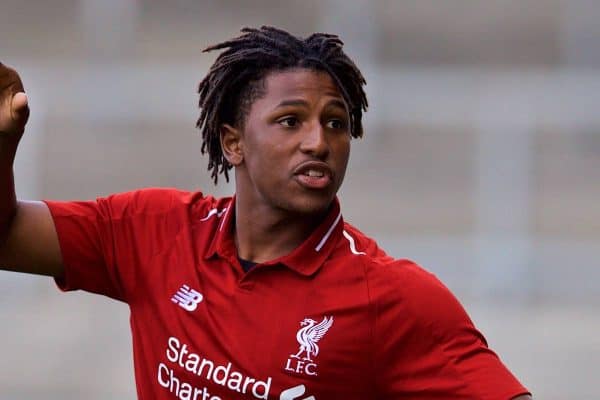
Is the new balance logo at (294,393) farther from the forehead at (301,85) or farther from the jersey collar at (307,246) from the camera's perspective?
the forehead at (301,85)

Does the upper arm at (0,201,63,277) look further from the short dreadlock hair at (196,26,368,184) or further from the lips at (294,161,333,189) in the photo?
the lips at (294,161,333,189)

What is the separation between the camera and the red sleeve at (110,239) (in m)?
2.42

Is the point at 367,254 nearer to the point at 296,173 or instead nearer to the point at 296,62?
the point at 296,173

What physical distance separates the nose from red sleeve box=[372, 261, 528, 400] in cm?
29

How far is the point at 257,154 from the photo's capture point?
237 centimetres

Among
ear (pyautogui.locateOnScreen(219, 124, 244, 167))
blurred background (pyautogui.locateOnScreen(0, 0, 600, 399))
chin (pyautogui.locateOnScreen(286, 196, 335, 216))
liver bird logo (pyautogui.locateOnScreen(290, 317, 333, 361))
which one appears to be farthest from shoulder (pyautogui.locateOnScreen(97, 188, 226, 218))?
blurred background (pyautogui.locateOnScreen(0, 0, 600, 399))

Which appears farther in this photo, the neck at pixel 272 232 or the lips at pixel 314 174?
the neck at pixel 272 232

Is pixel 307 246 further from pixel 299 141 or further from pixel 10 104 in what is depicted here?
pixel 10 104

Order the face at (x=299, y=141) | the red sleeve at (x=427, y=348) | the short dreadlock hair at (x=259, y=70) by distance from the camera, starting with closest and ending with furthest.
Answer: the red sleeve at (x=427, y=348), the face at (x=299, y=141), the short dreadlock hair at (x=259, y=70)

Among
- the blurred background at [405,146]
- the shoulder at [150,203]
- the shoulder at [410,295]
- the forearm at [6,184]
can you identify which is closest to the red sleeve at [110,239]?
the shoulder at [150,203]

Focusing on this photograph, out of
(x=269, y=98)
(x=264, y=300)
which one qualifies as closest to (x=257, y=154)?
(x=269, y=98)

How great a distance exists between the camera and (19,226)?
2.38 m

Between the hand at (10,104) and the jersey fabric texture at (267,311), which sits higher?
the hand at (10,104)

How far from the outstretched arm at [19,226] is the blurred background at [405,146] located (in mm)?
3816
